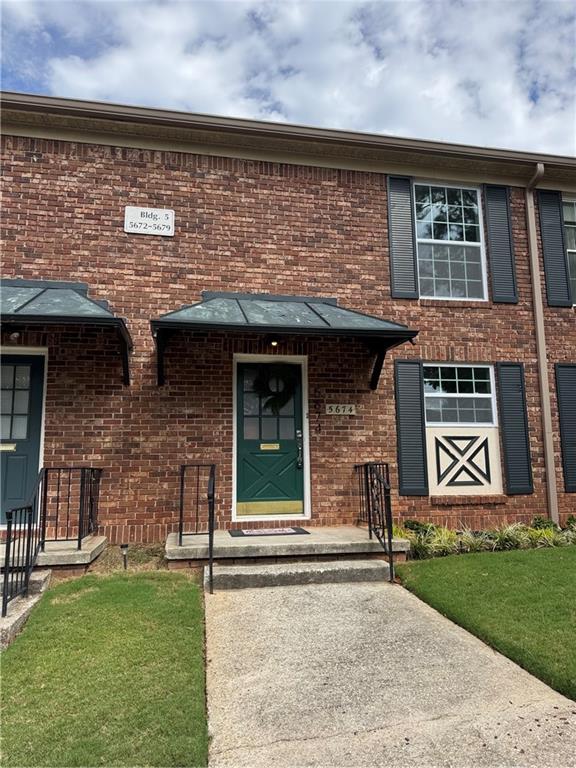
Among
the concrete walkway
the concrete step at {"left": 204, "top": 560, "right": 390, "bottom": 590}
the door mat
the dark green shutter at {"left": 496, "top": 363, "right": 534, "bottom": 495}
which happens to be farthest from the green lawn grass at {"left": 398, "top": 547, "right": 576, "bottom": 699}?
the door mat

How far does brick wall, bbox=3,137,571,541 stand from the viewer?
625 cm

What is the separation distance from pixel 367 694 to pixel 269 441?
153 inches

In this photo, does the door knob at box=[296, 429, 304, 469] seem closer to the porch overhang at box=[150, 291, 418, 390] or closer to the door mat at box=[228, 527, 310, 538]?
the door mat at box=[228, 527, 310, 538]

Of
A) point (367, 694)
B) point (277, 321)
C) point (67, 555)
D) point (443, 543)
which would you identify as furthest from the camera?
point (443, 543)

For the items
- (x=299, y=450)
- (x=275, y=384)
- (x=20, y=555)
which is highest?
(x=275, y=384)

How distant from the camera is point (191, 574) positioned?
199 inches

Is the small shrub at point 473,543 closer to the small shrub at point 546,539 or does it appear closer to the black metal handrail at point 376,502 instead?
the small shrub at point 546,539

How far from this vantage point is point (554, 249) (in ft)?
25.8

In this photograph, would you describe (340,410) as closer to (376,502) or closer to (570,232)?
(376,502)

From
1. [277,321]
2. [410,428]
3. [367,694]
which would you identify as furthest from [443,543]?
[367,694]

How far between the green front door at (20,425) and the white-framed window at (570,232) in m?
7.73

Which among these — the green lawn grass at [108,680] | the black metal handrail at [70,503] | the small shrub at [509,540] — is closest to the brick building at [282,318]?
the black metal handrail at [70,503]

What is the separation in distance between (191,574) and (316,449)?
7.77ft

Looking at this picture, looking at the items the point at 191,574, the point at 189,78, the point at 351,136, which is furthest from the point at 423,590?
the point at 189,78
